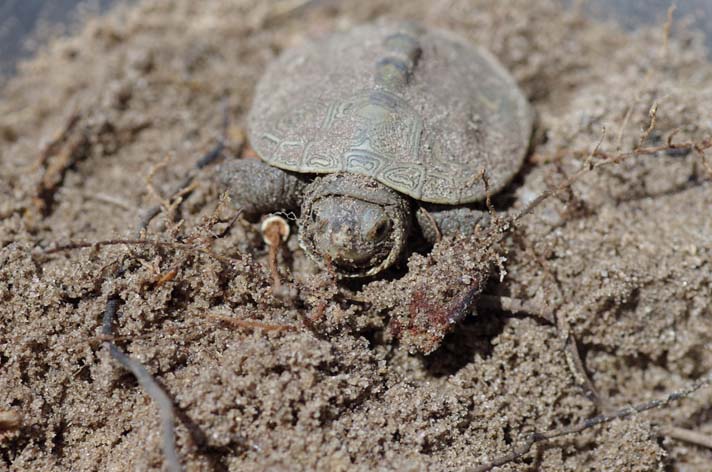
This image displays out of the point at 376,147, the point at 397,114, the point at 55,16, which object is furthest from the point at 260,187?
the point at 55,16

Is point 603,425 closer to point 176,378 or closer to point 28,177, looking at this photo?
point 176,378

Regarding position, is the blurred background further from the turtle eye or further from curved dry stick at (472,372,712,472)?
the turtle eye

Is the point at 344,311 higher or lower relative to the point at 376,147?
lower

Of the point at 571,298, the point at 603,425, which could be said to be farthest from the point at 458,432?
the point at 571,298

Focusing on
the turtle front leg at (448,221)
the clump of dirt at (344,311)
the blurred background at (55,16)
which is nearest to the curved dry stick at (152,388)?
the clump of dirt at (344,311)

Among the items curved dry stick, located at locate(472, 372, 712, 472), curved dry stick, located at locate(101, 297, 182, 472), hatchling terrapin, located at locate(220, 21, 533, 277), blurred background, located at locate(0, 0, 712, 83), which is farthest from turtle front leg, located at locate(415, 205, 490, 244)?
blurred background, located at locate(0, 0, 712, 83)

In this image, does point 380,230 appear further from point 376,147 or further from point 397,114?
point 397,114
